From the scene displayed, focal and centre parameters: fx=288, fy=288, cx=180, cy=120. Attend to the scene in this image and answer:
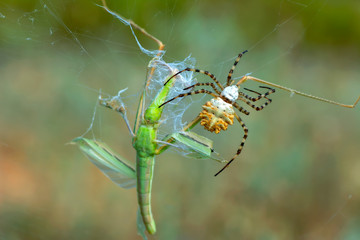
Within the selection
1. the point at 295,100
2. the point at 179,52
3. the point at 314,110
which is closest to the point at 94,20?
the point at 179,52

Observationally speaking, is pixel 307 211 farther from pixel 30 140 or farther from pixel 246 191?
pixel 30 140

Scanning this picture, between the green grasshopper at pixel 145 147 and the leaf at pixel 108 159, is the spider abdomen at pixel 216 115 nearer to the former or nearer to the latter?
the green grasshopper at pixel 145 147

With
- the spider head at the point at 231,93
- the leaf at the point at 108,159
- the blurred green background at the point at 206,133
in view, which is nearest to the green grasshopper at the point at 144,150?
the leaf at the point at 108,159

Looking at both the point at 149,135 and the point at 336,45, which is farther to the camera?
the point at 336,45

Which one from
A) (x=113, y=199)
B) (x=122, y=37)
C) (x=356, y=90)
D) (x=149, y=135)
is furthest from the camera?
(x=356, y=90)

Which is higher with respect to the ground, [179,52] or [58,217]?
[179,52]

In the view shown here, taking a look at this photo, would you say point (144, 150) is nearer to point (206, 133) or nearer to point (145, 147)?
point (145, 147)

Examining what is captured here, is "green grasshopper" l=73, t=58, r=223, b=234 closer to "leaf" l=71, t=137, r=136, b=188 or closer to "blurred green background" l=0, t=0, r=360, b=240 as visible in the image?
"leaf" l=71, t=137, r=136, b=188
